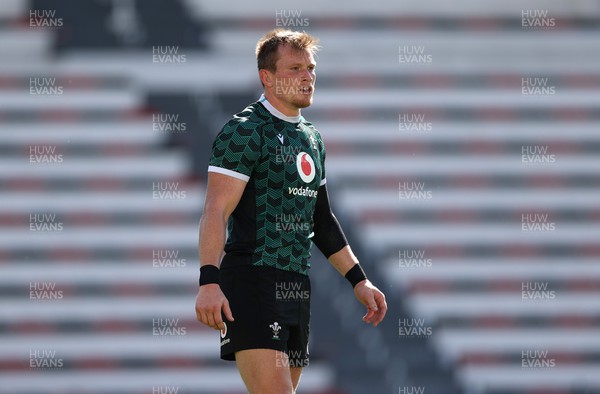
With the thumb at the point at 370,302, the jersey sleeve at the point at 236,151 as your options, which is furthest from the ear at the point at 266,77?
the thumb at the point at 370,302

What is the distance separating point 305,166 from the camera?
3.55 metres

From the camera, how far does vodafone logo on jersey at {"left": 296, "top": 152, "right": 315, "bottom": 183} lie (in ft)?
11.6

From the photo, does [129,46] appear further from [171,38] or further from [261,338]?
[261,338]

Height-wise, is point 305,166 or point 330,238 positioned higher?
point 305,166

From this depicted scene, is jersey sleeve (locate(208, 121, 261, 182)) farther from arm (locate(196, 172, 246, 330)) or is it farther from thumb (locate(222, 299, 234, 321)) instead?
thumb (locate(222, 299, 234, 321))

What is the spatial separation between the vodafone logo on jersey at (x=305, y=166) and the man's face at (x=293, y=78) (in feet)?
0.56

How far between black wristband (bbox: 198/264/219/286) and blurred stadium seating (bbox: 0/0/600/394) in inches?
177

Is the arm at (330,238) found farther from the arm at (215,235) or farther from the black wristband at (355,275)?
the arm at (215,235)

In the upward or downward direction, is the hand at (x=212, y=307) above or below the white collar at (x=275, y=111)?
below

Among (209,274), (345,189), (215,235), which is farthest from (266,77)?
(345,189)

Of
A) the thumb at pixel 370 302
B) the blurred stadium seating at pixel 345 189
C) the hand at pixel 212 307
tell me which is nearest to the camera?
the hand at pixel 212 307

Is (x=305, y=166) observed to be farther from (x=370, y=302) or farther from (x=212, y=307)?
(x=212, y=307)

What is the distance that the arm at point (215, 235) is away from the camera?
313cm

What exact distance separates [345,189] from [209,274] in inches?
188
